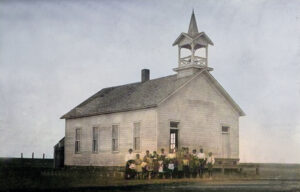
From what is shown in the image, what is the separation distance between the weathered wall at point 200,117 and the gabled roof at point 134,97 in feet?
1.08

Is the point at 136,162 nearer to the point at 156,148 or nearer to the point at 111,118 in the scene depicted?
the point at 156,148

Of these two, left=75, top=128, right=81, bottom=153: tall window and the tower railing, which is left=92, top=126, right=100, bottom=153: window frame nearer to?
left=75, top=128, right=81, bottom=153: tall window

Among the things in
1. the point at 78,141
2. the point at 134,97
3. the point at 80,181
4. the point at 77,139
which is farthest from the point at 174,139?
the point at 80,181

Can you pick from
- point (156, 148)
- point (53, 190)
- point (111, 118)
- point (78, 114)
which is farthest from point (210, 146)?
point (53, 190)

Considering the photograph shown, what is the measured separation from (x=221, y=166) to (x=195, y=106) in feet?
→ 11.5

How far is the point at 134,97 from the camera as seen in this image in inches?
1088

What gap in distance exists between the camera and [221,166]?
24578mm

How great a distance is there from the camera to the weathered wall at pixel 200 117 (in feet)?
81.3

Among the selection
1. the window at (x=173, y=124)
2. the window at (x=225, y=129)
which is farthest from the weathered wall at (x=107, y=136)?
the window at (x=225, y=129)

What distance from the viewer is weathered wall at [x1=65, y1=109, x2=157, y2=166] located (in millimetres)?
24922

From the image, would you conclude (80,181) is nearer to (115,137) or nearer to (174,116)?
(174,116)

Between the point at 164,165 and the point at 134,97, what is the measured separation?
24.0 ft

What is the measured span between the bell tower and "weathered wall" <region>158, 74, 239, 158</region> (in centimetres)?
68

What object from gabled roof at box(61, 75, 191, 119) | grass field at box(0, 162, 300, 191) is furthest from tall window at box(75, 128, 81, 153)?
grass field at box(0, 162, 300, 191)
